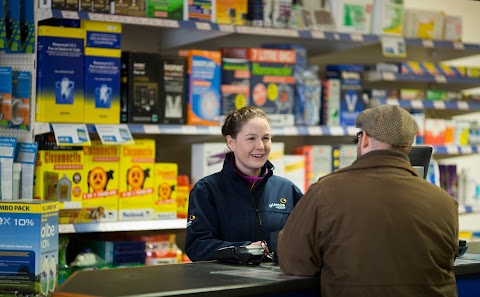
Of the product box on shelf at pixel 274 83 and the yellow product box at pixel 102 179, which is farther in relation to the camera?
the product box on shelf at pixel 274 83

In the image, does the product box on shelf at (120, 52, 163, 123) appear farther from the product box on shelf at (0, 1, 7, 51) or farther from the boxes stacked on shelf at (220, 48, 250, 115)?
the product box on shelf at (0, 1, 7, 51)

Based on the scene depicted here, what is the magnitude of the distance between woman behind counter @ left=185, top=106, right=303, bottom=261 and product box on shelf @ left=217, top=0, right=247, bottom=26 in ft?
5.27

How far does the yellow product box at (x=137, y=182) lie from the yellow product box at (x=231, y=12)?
3.04 ft

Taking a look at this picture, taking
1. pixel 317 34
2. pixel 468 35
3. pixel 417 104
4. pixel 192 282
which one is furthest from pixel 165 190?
pixel 468 35

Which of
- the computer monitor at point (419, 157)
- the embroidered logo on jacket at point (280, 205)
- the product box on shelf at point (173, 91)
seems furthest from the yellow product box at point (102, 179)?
the computer monitor at point (419, 157)

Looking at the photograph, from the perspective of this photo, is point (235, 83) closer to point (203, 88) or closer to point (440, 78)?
point (203, 88)

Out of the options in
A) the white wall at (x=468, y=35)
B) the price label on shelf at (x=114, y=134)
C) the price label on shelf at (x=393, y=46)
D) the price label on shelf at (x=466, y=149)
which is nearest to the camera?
the price label on shelf at (x=114, y=134)

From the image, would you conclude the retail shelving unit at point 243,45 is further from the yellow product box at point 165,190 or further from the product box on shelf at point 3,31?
the product box on shelf at point 3,31

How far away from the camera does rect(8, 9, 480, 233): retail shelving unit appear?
5168 mm

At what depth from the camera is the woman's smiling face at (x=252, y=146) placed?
3.98m

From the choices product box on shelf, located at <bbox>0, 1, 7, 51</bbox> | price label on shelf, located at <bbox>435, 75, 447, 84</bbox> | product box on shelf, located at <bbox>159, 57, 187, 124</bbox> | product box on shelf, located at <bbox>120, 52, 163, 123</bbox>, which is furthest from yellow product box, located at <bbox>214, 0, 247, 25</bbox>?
price label on shelf, located at <bbox>435, 75, 447, 84</bbox>

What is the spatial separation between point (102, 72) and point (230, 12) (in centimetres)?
100

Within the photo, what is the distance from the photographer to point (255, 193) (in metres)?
3.97

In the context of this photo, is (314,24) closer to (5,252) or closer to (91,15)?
(91,15)
